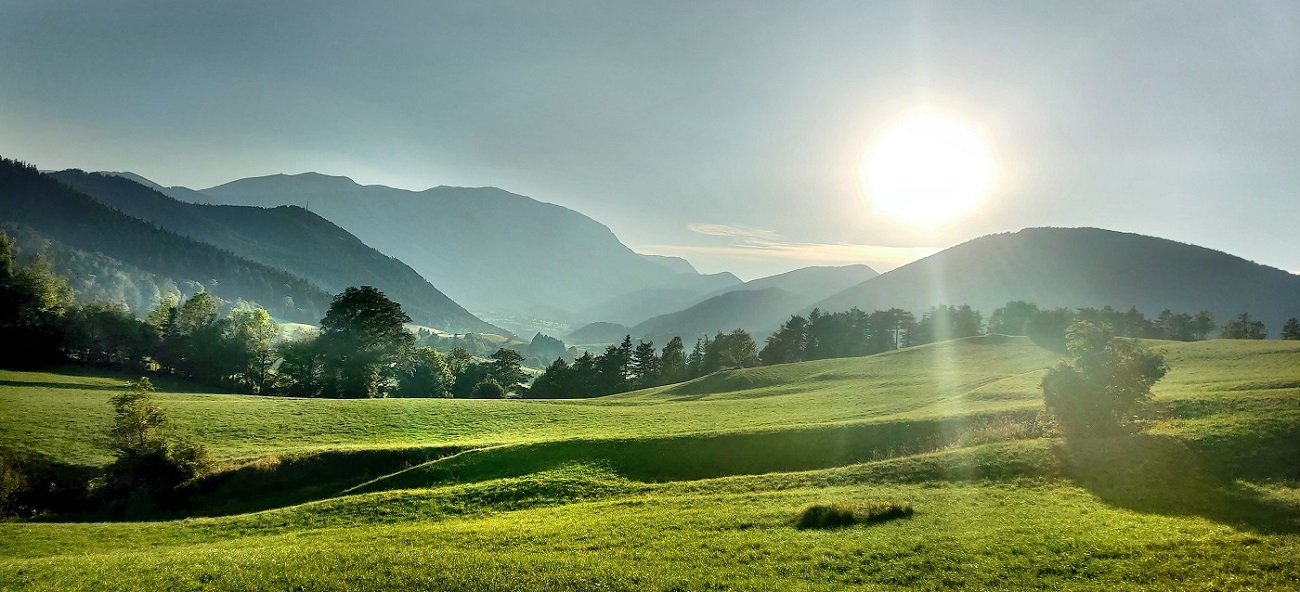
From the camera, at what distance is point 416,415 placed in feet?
193

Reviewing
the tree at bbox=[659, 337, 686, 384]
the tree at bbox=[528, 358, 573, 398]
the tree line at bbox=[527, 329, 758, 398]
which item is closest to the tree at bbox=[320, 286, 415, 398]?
the tree at bbox=[528, 358, 573, 398]

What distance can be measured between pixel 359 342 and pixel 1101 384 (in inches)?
4048

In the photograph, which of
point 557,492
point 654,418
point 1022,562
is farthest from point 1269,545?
point 654,418

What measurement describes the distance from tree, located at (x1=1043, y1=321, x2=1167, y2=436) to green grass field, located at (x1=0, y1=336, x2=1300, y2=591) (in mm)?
2542

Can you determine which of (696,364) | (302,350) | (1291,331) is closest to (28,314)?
(302,350)

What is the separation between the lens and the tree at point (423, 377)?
104 meters

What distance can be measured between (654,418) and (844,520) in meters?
36.2

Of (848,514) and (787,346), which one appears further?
(787,346)

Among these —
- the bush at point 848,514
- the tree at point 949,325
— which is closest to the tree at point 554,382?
the tree at point 949,325

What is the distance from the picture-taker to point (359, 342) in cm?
9294

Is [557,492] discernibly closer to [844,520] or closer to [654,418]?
[844,520]

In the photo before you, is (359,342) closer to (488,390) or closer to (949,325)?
(488,390)

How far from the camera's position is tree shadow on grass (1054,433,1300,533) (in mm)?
22734

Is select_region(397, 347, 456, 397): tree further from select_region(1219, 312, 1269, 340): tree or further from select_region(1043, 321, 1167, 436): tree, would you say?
select_region(1219, 312, 1269, 340): tree
